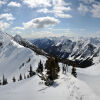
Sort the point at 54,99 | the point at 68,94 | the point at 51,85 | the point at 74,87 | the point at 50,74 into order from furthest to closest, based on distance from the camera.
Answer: the point at 50,74 < the point at 51,85 < the point at 74,87 < the point at 68,94 < the point at 54,99

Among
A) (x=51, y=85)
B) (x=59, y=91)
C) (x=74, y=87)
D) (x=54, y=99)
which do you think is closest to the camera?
(x=54, y=99)

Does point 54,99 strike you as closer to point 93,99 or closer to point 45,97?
point 45,97

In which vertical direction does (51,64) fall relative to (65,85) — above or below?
above

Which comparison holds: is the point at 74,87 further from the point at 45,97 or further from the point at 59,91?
the point at 45,97

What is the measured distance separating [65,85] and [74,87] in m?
2.90

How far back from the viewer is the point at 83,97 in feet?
107

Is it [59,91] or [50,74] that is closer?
[59,91]

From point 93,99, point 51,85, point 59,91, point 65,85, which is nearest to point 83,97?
point 93,99

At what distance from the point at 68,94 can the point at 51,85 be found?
935 cm

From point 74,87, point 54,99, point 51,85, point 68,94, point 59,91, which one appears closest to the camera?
point 54,99

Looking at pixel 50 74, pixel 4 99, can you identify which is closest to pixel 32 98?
pixel 4 99

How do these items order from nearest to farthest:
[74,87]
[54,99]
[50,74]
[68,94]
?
[54,99] < [68,94] < [74,87] < [50,74]

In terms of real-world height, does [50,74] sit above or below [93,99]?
above

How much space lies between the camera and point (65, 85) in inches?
1601
